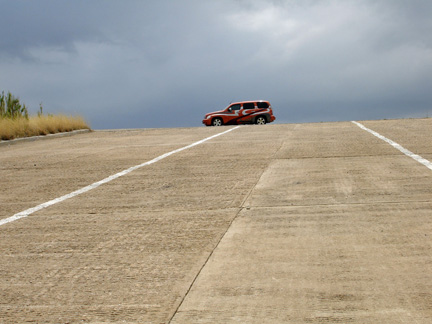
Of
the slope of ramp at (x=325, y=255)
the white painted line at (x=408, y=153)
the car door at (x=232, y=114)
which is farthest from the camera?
the car door at (x=232, y=114)

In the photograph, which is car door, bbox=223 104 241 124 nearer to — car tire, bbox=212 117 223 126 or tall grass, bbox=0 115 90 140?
car tire, bbox=212 117 223 126

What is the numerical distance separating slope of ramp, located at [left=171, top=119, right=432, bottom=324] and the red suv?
33484mm

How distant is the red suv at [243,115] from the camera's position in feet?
140

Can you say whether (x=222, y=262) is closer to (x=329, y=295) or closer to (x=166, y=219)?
(x=329, y=295)

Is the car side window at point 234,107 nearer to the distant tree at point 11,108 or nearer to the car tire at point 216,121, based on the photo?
the car tire at point 216,121

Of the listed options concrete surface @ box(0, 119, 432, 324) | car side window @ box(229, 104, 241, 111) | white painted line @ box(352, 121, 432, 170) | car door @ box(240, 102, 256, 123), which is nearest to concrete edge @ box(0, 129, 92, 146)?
concrete surface @ box(0, 119, 432, 324)

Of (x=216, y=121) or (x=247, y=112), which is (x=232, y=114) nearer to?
(x=247, y=112)

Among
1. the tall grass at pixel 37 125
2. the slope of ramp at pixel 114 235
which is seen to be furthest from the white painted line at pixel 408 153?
the tall grass at pixel 37 125

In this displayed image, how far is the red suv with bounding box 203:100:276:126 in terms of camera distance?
42.6 meters

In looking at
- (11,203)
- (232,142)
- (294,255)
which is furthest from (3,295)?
(232,142)

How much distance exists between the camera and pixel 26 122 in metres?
22.6

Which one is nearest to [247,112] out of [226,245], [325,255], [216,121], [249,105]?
[249,105]

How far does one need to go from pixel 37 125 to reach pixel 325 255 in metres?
19.5

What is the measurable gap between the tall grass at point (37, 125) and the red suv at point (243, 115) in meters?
17.2
